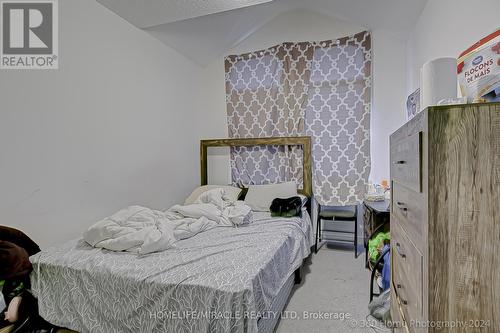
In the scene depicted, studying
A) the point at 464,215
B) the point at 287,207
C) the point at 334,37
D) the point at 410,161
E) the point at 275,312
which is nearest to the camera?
the point at 464,215

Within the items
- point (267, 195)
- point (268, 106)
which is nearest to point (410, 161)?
point (267, 195)

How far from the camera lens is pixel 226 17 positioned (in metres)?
3.11

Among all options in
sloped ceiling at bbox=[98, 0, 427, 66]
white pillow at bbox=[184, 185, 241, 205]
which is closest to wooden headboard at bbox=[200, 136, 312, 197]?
white pillow at bbox=[184, 185, 241, 205]

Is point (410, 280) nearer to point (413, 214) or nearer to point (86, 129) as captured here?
point (413, 214)

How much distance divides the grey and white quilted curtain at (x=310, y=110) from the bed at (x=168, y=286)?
1704 mm

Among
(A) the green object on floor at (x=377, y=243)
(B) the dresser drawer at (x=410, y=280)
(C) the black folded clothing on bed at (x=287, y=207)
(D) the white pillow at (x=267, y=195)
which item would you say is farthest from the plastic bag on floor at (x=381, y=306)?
(D) the white pillow at (x=267, y=195)

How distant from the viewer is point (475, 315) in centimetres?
A: 70

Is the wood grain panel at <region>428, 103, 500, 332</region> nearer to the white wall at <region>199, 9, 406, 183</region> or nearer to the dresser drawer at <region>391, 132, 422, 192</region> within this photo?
the dresser drawer at <region>391, 132, 422, 192</region>

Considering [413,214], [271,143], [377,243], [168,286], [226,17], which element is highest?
[226,17]

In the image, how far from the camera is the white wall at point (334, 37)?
3.08 m

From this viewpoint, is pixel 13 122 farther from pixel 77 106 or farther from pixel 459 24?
pixel 459 24

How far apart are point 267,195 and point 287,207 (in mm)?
472

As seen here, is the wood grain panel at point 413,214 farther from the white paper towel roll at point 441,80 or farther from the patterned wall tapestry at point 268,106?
the patterned wall tapestry at point 268,106

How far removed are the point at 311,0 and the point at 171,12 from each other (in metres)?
1.78
